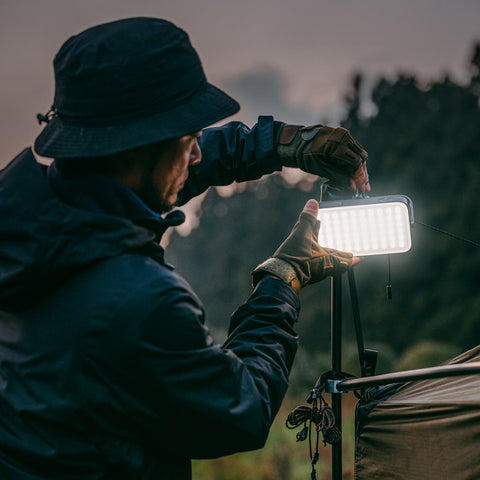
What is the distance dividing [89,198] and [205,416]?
0.51 meters

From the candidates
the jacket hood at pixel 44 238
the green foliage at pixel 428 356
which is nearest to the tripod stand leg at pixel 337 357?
the jacket hood at pixel 44 238

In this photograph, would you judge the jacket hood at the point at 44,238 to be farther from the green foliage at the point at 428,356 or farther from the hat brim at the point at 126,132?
the green foliage at the point at 428,356

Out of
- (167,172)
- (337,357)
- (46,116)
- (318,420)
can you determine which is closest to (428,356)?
(337,357)

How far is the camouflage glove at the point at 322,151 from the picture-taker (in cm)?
183

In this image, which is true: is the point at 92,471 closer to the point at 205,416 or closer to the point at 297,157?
the point at 205,416

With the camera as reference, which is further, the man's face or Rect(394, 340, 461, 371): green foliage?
Rect(394, 340, 461, 371): green foliage

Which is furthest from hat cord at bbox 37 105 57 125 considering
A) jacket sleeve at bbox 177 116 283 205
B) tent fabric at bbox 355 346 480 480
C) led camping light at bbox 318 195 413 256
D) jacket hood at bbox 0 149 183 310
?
tent fabric at bbox 355 346 480 480

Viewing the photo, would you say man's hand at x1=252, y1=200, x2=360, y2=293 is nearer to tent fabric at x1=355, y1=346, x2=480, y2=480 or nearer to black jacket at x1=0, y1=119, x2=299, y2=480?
black jacket at x1=0, y1=119, x2=299, y2=480

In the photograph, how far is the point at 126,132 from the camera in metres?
1.12

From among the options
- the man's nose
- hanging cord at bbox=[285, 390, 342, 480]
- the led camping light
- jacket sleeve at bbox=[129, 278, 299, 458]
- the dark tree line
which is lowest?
hanging cord at bbox=[285, 390, 342, 480]

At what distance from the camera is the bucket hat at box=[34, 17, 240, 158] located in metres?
1.12

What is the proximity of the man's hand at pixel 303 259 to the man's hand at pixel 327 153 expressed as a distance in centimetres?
27

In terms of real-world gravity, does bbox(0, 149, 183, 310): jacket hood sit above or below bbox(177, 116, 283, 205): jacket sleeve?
below

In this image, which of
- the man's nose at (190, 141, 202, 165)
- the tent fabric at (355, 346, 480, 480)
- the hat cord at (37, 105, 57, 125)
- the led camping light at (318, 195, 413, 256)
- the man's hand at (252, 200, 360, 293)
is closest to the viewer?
the hat cord at (37, 105, 57, 125)
